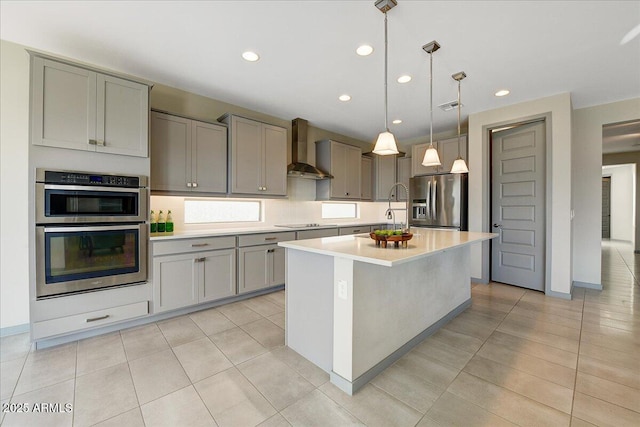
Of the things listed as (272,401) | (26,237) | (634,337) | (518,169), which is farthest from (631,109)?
(26,237)

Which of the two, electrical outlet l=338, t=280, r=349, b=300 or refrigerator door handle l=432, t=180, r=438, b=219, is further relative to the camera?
refrigerator door handle l=432, t=180, r=438, b=219

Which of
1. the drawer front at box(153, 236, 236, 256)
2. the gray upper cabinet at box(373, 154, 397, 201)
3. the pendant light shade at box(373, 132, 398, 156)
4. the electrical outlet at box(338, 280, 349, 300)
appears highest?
A: the gray upper cabinet at box(373, 154, 397, 201)

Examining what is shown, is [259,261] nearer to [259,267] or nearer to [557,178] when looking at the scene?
[259,267]

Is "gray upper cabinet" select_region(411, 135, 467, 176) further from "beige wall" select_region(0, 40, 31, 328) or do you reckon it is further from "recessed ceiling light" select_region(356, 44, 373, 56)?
"beige wall" select_region(0, 40, 31, 328)

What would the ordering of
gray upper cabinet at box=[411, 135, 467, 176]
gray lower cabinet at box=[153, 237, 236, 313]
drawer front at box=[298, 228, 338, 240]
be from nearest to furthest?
gray lower cabinet at box=[153, 237, 236, 313], drawer front at box=[298, 228, 338, 240], gray upper cabinet at box=[411, 135, 467, 176]

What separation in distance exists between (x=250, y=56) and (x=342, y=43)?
90cm

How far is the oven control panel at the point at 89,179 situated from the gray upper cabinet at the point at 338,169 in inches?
115

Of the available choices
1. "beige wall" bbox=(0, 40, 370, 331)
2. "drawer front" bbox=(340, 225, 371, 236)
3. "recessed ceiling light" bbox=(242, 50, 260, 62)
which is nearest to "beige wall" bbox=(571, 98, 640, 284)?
"drawer front" bbox=(340, 225, 371, 236)

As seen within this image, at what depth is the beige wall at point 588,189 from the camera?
151 inches

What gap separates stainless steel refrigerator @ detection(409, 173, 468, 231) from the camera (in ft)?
14.1

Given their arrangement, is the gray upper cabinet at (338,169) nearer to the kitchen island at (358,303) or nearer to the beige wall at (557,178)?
the beige wall at (557,178)

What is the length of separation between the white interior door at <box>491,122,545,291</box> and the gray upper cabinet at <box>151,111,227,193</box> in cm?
416

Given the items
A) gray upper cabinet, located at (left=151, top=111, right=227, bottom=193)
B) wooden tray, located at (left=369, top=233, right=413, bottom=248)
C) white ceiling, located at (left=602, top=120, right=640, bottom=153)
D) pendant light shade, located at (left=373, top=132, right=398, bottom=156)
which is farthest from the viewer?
white ceiling, located at (left=602, top=120, right=640, bottom=153)

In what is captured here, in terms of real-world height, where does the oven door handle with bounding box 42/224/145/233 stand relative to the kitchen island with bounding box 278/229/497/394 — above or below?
above
